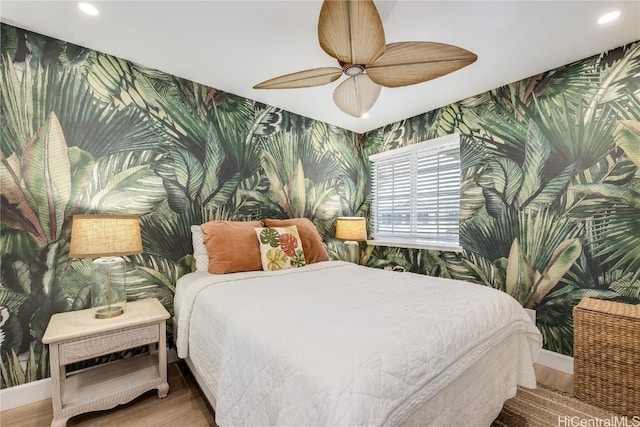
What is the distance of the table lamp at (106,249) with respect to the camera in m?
1.69

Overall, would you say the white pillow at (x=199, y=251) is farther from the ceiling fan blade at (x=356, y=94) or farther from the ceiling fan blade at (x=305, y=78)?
the ceiling fan blade at (x=356, y=94)

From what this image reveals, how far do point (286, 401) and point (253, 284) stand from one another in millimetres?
1017

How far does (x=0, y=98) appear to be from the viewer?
1.78 meters

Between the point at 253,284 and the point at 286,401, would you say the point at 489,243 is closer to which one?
the point at 253,284

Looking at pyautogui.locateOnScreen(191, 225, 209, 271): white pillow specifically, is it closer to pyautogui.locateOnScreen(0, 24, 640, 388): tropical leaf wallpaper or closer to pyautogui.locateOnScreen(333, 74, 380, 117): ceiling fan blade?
pyautogui.locateOnScreen(0, 24, 640, 388): tropical leaf wallpaper

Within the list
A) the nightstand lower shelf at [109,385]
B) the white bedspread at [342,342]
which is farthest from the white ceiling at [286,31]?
the nightstand lower shelf at [109,385]

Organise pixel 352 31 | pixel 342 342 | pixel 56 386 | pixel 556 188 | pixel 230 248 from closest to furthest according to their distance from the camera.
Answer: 1. pixel 342 342
2. pixel 352 31
3. pixel 56 386
4. pixel 230 248
5. pixel 556 188

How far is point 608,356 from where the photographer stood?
1834 millimetres

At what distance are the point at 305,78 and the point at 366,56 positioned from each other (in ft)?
1.52

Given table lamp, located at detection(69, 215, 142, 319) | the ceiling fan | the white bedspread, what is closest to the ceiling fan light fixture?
the ceiling fan

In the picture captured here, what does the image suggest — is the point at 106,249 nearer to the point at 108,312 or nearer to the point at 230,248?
the point at 108,312

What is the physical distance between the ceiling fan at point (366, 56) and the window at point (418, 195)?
153 cm

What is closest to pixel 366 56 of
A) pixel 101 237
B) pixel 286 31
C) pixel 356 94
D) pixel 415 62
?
pixel 415 62

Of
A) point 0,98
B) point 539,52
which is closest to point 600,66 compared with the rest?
point 539,52
